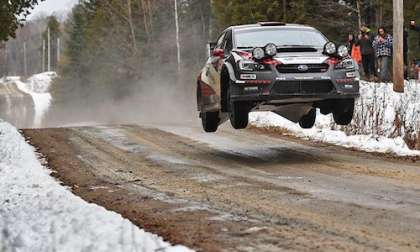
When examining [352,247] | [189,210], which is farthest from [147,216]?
[352,247]

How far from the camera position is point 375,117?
13.8 metres

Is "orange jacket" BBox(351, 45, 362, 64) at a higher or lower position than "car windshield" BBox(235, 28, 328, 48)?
higher

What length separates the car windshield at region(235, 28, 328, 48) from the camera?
34.0ft

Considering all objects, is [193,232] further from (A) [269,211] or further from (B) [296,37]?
(B) [296,37]

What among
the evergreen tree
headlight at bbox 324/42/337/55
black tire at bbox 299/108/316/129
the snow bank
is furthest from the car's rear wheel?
the evergreen tree

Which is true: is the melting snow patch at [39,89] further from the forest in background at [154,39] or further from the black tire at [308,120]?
the black tire at [308,120]

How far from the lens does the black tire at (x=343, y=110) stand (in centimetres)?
985

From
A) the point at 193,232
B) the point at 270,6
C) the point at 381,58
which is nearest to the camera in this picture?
the point at 193,232

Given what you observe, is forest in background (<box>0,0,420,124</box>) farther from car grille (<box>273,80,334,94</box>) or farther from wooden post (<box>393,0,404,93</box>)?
car grille (<box>273,80,334,94</box>)

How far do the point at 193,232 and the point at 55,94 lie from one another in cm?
6592

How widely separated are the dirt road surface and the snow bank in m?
0.25

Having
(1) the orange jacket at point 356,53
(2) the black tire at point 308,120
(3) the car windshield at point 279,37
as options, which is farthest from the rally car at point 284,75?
(1) the orange jacket at point 356,53

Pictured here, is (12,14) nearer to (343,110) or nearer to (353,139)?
(353,139)

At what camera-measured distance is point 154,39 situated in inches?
1925
